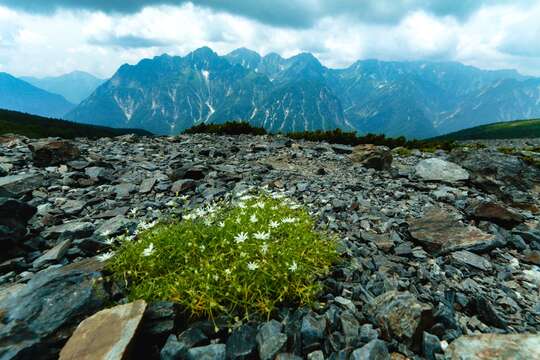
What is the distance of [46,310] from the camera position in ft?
14.3

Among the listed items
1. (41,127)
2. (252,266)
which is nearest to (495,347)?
(252,266)

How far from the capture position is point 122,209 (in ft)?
30.7

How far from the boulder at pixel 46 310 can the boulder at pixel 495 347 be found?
174 inches

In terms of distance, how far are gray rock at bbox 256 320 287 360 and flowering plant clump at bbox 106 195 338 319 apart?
17 centimetres

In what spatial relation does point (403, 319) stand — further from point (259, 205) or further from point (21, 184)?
point (21, 184)

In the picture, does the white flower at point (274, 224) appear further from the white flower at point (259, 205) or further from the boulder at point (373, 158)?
the boulder at point (373, 158)

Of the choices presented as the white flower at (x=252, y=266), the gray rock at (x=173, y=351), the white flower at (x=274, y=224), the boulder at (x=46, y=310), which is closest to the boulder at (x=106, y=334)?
the boulder at (x=46, y=310)

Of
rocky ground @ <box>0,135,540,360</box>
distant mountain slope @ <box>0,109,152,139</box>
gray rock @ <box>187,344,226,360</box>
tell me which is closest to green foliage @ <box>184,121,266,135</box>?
rocky ground @ <box>0,135,540,360</box>

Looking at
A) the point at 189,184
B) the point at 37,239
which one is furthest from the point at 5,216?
the point at 189,184

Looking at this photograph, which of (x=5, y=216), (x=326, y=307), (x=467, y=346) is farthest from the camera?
(x=5, y=216)

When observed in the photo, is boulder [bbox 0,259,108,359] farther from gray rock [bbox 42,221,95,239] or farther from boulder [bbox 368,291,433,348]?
boulder [bbox 368,291,433,348]

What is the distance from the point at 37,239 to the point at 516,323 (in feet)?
29.5

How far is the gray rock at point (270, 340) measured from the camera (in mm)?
4031

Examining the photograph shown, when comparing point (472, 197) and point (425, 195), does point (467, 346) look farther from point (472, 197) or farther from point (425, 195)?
point (472, 197)
